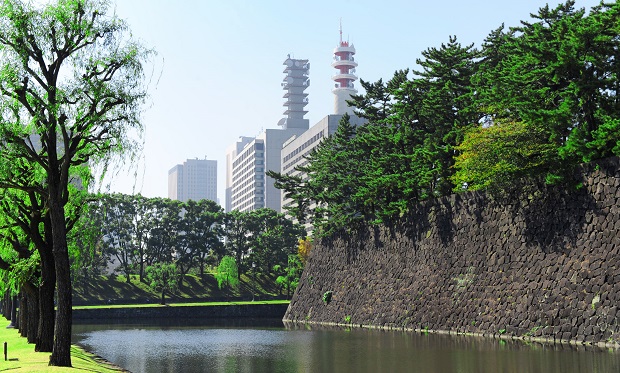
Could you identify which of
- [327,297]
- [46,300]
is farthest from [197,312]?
[46,300]

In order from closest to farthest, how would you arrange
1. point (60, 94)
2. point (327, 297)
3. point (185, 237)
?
point (60, 94), point (327, 297), point (185, 237)

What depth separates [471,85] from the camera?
48.3m

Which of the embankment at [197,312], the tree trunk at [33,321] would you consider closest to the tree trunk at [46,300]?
the tree trunk at [33,321]

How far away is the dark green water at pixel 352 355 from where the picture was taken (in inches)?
949

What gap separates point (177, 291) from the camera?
10138 centimetres

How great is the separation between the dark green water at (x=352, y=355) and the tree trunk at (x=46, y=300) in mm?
3146

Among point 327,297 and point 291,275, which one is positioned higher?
point 291,275

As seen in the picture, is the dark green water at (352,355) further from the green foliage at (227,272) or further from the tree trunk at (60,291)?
the green foliage at (227,272)

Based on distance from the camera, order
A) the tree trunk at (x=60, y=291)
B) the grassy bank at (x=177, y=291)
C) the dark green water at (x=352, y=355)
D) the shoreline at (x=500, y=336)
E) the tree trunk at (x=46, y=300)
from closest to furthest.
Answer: the tree trunk at (x=60, y=291)
the dark green water at (x=352, y=355)
the tree trunk at (x=46, y=300)
the shoreline at (x=500, y=336)
the grassy bank at (x=177, y=291)

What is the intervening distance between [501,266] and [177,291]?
6970 cm

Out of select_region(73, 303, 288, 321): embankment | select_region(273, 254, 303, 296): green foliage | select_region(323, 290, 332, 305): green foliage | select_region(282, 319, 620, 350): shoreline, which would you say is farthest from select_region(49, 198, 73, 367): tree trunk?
select_region(273, 254, 303, 296): green foliage

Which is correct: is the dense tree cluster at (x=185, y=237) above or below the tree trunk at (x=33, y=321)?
above

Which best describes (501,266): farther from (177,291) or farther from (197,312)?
(177,291)

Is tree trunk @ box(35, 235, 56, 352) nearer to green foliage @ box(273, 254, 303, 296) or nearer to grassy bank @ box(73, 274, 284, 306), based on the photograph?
grassy bank @ box(73, 274, 284, 306)
